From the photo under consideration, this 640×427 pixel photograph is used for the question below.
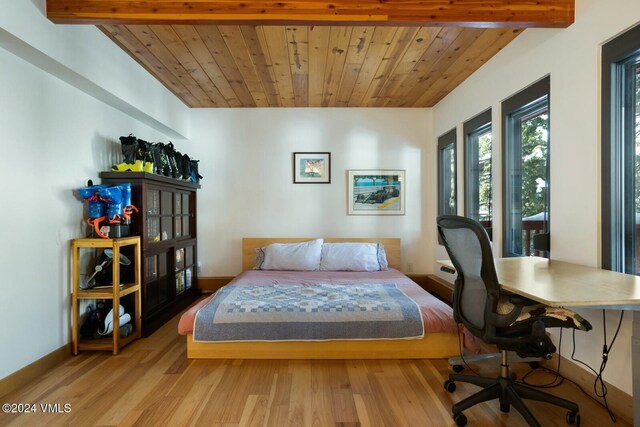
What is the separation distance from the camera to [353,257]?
3.85 meters

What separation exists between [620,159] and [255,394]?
95.3 inches

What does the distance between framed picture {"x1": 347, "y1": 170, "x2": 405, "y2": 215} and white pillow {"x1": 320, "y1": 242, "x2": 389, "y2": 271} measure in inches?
19.8

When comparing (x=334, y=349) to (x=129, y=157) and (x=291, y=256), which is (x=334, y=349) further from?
(x=129, y=157)

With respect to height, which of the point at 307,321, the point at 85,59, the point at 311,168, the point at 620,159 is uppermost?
the point at 85,59

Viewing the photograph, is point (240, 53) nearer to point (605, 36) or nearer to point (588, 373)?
point (605, 36)

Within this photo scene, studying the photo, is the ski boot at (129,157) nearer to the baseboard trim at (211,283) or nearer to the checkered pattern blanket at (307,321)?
the checkered pattern blanket at (307,321)

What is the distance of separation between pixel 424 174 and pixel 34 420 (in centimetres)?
415

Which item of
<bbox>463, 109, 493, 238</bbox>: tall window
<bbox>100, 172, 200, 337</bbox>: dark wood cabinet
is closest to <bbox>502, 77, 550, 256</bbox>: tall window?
<bbox>463, 109, 493, 238</bbox>: tall window

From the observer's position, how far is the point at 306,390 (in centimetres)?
199

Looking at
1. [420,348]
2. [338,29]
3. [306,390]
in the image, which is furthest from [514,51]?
[306,390]

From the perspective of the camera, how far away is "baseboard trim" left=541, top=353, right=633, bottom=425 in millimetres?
1685

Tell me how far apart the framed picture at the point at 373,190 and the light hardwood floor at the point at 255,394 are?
221 centimetres

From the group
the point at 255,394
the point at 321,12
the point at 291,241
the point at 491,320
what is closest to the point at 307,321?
the point at 255,394

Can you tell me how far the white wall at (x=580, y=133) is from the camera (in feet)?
5.81
